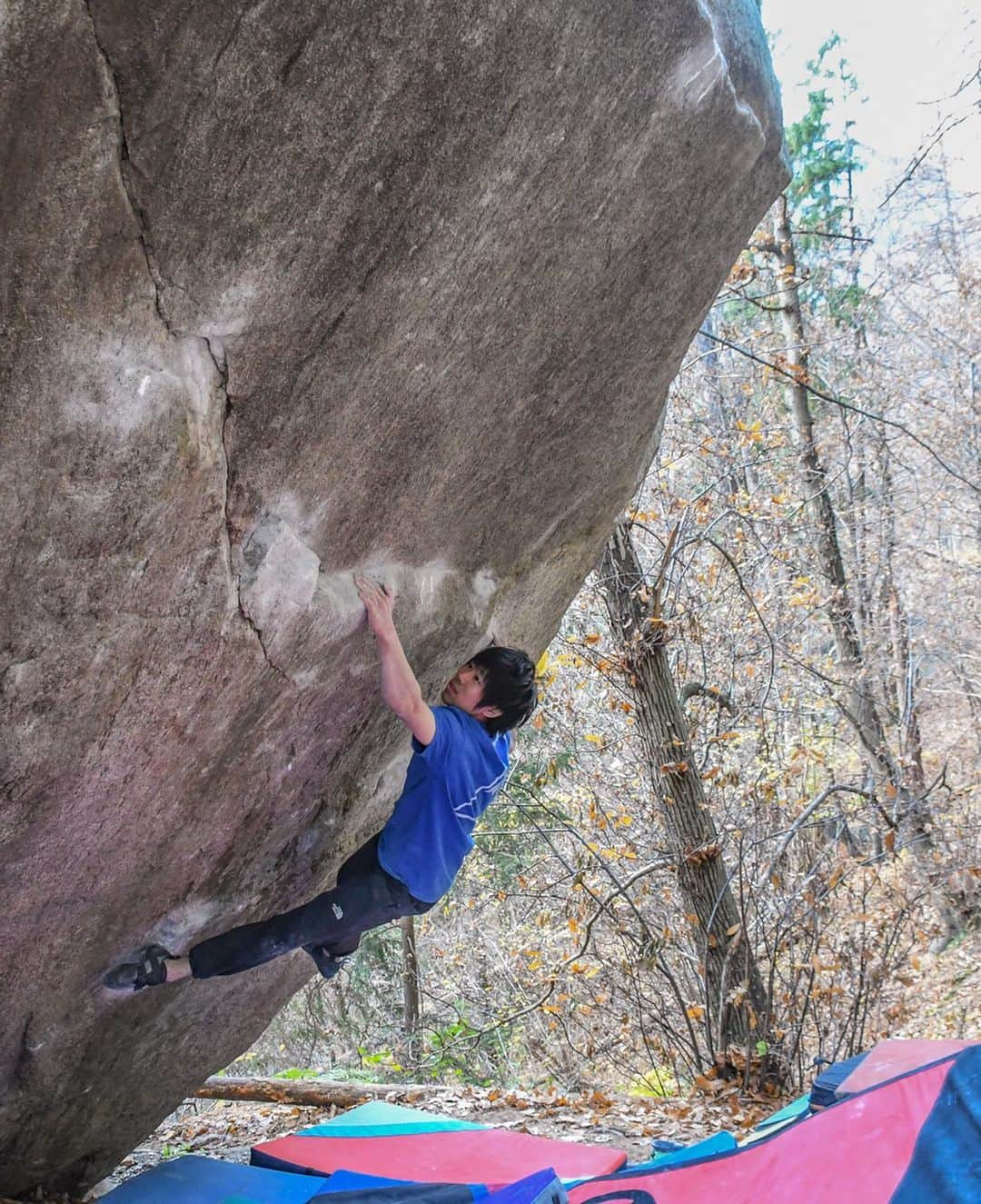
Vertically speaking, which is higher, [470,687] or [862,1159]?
[470,687]

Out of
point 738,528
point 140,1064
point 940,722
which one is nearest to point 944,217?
point 940,722

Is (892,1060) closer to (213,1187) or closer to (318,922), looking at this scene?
(318,922)

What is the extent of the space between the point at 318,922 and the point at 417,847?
0.51m

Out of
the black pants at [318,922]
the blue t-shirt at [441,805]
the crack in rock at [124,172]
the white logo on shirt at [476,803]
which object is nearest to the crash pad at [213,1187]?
the black pants at [318,922]

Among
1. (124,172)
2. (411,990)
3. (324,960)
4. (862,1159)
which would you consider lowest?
(862,1159)

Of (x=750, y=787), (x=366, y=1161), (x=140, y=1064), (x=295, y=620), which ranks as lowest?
(x=366, y=1161)

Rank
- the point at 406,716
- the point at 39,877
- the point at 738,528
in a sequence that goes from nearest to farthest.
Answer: the point at 39,877 → the point at 406,716 → the point at 738,528

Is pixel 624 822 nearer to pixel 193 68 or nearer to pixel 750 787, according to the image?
pixel 750 787

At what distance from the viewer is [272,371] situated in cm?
273

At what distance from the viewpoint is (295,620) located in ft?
10.4

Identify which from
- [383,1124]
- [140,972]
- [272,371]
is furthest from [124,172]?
[383,1124]

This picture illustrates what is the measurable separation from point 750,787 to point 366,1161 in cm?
404

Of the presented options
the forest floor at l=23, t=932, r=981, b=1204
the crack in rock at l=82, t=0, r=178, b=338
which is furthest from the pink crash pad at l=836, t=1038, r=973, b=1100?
the crack in rock at l=82, t=0, r=178, b=338

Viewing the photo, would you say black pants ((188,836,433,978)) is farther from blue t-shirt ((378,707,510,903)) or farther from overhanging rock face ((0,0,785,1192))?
overhanging rock face ((0,0,785,1192))
